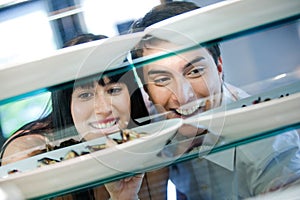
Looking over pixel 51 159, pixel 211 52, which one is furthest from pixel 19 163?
pixel 211 52

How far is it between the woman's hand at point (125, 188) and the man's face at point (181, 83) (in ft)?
0.30

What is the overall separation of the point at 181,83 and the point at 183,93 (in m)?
0.01

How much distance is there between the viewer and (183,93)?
47 centimetres

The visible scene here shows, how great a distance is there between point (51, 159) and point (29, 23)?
219 mm

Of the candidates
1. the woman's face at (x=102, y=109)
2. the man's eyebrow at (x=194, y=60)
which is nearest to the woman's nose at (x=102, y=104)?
the woman's face at (x=102, y=109)

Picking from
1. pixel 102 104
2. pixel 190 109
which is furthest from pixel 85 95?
pixel 190 109

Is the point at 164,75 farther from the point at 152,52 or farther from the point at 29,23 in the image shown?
the point at 29,23

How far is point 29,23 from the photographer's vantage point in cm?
57

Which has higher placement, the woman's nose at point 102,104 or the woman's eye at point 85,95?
the woman's eye at point 85,95

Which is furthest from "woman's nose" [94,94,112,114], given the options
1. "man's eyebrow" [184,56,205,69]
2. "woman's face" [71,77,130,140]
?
"man's eyebrow" [184,56,205,69]

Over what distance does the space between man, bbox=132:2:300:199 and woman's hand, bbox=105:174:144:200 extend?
0.15 feet

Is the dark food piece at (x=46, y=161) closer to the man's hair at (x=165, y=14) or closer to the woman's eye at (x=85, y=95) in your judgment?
the woman's eye at (x=85, y=95)

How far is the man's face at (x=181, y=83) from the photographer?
1.52 feet

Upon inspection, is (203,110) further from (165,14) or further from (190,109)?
(165,14)
